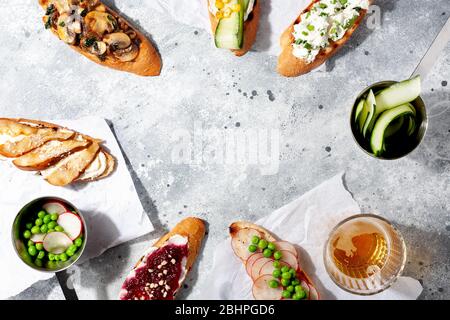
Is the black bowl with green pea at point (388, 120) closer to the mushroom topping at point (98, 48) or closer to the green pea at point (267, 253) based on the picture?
the green pea at point (267, 253)

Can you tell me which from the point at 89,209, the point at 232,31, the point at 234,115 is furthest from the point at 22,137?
the point at 232,31

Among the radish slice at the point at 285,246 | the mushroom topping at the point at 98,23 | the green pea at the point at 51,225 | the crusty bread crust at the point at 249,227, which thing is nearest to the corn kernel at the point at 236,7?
the mushroom topping at the point at 98,23

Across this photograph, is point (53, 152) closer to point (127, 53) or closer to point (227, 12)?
point (127, 53)

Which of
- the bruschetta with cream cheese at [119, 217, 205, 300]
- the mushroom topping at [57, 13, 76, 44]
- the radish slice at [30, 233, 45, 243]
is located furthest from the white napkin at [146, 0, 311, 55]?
the radish slice at [30, 233, 45, 243]

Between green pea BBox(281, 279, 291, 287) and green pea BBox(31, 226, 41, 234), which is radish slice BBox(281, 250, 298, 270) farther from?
green pea BBox(31, 226, 41, 234)

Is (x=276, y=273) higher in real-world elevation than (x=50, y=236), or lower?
lower
